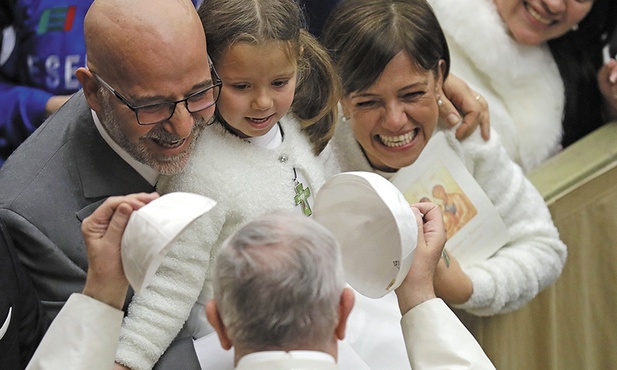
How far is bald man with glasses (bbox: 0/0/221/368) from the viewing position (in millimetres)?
1738

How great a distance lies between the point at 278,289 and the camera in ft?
4.47

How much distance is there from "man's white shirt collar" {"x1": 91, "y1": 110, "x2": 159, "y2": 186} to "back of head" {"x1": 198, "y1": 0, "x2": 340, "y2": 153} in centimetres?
24

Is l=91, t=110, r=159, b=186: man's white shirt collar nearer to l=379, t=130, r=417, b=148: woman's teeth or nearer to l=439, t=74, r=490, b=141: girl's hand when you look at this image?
l=379, t=130, r=417, b=148: woman's teeth

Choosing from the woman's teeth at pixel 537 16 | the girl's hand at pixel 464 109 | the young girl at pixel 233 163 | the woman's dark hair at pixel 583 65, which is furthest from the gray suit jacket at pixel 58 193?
the woman's dark hair at pixel 583 65

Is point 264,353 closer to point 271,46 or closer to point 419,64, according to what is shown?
point 271,46

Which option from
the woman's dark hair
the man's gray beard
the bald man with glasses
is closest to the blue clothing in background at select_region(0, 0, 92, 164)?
the bald man with glasses

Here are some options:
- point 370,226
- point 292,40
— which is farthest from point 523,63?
point 370,226

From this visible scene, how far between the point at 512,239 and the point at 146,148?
3.42ft

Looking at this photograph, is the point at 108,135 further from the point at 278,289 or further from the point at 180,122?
the point at 278,289

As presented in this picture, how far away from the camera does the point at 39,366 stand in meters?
1.50

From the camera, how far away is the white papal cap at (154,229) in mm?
1414

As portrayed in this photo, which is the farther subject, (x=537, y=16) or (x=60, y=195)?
(x=537, y=16)

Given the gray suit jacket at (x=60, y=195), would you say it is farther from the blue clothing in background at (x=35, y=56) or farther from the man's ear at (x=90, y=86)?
the blue clothing in background at (x=35, y=56)

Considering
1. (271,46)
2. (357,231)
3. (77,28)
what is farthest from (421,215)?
(77,28)
